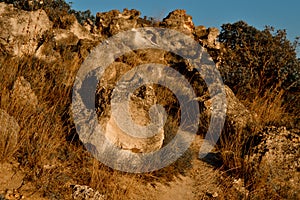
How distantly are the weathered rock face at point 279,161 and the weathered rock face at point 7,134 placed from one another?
3.11 meters

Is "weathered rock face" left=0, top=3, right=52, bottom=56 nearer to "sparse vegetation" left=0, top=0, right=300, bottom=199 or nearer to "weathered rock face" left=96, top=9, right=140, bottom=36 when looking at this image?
"sparse vegetation" left=0, top=0, right=300, bottom=199

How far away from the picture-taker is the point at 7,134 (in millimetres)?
3766

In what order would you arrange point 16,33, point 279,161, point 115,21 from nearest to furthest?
1. point 279,161
2. point 16,33
3. point 115,21

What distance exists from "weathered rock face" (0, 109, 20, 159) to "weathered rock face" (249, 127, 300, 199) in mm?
3110

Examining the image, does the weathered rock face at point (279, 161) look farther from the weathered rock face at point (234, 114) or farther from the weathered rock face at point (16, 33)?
the weathered rock face at point (16, 33)

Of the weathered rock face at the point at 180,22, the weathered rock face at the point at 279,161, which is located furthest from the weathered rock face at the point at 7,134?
the weathered rock face at the point at 180,22

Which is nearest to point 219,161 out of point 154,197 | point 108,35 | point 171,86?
point 154,197

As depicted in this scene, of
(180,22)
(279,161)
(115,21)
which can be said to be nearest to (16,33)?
(115,21)

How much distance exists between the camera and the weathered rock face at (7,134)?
3.70 m

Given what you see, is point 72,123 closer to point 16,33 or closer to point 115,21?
point 16,33

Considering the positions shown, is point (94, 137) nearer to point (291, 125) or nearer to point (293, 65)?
point (291, 125)

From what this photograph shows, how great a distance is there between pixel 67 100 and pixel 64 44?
7.47ft

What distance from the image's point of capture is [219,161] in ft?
16.7

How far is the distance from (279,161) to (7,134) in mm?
3593
